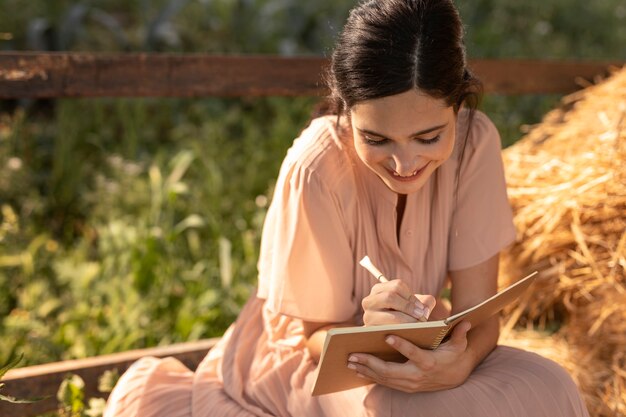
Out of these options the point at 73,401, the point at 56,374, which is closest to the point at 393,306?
the point at 73,401

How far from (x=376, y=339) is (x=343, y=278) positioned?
1.28 feet

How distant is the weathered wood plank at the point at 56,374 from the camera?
250 cm

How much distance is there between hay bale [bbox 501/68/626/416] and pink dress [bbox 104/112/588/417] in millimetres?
593

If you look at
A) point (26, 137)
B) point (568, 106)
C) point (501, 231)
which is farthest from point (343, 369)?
point (26, 137)

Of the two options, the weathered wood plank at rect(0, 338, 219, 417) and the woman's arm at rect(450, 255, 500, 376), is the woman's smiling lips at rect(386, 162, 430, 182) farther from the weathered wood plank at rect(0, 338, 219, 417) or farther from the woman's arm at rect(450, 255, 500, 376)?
A: the weathered wood plank at rect(0, 338, 219, 417)

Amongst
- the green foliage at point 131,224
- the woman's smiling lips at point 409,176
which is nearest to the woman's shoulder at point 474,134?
the woman's smiling lips at point 409,176

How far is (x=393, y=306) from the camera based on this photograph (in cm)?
185

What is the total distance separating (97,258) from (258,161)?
930 millimetres

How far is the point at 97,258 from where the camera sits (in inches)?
149

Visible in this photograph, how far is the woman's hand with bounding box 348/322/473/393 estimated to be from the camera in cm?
187

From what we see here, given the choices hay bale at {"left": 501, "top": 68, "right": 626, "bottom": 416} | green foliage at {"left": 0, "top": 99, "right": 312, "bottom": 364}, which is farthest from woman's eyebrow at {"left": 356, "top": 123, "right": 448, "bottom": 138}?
green foliage at {"left": 0, "top": 99, "right": 312, "bottom": 364}

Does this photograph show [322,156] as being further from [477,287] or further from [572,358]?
[572,358]

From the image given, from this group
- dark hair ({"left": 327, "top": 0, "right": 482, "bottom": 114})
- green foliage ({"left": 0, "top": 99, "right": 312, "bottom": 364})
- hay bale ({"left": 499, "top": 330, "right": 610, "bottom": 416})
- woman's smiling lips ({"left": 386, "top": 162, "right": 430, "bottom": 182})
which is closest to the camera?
dark hair ({"left": 327, "top": 0, "right": 482, "bottom": 114})

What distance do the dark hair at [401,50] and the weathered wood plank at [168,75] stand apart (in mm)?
526
